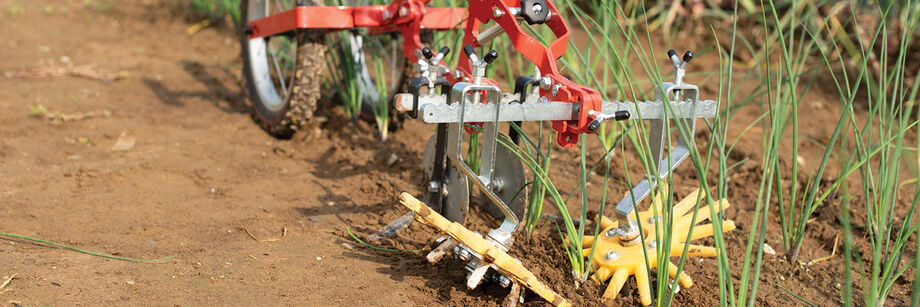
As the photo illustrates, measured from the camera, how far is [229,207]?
8.09ft

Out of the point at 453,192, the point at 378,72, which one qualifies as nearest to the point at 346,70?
the point at 378,72

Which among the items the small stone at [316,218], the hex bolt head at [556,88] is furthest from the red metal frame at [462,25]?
the small stone at [316,218]

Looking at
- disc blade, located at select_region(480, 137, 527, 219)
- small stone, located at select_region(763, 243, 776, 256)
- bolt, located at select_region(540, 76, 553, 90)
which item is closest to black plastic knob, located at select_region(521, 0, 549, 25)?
bolt, located at select_region(540, 76, 553, 90)

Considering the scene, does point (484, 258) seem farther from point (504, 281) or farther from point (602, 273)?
point (602, 273)

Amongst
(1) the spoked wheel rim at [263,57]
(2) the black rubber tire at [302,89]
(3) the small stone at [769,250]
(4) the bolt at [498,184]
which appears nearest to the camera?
(4) the bolt at [498,184]

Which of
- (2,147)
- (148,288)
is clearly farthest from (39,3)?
(148,288)

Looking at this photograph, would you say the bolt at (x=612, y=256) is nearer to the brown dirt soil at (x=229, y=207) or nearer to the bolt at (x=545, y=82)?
the brown dirt soil at (x=229, y=207)

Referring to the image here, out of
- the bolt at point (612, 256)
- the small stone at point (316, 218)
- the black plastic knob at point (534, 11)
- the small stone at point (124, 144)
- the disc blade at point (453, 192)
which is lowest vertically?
the small stone at point (316, 218)

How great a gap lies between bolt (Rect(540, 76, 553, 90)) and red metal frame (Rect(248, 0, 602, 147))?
2cm

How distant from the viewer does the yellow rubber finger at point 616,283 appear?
1806 mm

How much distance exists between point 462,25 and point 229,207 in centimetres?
106

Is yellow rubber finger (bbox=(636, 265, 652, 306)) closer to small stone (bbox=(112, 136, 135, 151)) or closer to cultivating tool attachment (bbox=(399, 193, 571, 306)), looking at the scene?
cultivating tool attachment (bbox=(399, 193, 571, 306))

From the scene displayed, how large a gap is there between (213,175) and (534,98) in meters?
1.46

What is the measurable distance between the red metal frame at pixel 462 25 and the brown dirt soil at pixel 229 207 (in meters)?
0.47
